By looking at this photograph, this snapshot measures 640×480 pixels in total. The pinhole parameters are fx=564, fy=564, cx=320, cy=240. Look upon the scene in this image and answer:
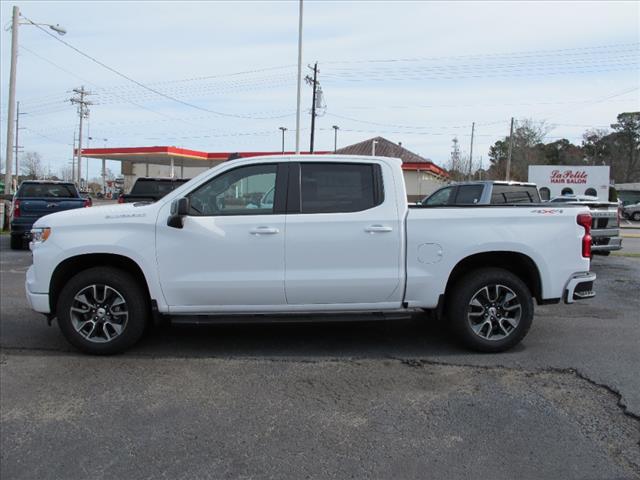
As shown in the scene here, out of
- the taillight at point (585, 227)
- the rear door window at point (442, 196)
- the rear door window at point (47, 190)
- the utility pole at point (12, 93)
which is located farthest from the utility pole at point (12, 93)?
the taillight at point (585, 227)

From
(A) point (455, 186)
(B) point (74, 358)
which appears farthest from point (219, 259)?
(A) point (455, 186)

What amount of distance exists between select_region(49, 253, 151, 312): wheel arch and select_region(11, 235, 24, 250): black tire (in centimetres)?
975

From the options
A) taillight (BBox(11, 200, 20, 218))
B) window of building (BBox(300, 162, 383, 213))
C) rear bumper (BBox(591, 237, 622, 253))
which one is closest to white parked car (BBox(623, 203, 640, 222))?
rear bumper (BBox(591, 237, 622, 253))

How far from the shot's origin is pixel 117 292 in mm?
5375

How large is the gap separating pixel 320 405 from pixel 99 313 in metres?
2.46

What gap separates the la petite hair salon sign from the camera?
32438mm

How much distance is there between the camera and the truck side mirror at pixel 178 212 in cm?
513

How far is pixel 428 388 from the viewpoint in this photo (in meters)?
4.64

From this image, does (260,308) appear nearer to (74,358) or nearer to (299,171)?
(299,171)

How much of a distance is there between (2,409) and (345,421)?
101 inches

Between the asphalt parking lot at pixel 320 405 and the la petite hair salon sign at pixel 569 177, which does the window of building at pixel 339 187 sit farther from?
the la petite hair salon sign at pixel 569 177

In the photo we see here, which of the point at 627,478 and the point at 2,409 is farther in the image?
the point at 2,409

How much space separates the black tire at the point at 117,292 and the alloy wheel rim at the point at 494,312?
3210 millimetres

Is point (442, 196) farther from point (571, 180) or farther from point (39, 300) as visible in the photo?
point (571, 180)
